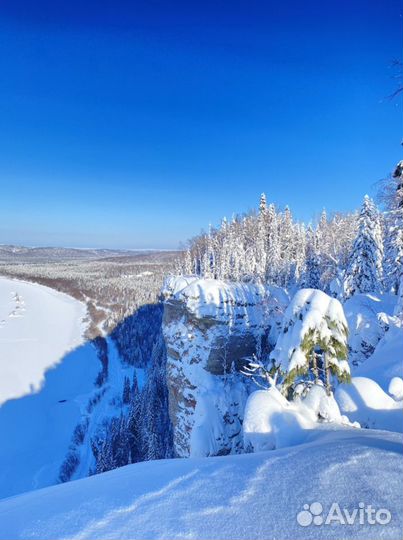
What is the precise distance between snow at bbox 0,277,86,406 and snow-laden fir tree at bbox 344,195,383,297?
48.6 m

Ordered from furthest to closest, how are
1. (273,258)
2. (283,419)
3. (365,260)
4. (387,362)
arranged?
(273,258) < (365,260) < (387,362) < (283,419)

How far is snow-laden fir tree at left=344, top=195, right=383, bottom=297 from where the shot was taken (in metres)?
24.7

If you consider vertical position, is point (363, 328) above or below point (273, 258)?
below

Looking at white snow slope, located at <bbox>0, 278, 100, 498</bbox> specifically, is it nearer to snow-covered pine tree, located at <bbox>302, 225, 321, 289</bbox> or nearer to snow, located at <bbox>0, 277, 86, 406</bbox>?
snow, located at <bbox>0, 277, 86, 406</bbox>

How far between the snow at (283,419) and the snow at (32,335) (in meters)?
50.7

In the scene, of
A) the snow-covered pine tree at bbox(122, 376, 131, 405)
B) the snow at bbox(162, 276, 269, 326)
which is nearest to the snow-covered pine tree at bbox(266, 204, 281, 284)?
the snow at bbox(162, 276, 269, 326)

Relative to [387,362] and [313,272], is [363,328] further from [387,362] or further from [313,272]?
[313,272]

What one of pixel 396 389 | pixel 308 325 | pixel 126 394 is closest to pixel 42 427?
pixel 126 394

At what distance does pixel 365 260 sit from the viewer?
81.8 ft

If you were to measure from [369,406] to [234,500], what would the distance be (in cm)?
553

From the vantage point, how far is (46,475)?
106ft

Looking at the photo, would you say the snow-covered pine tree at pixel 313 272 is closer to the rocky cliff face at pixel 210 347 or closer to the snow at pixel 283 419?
the rocky cliff face at pixel 210 347

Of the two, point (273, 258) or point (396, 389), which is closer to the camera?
point (396, 389)

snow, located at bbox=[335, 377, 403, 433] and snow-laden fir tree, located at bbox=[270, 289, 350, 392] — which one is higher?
snow-laden fir tree, located at bbox=[270, 289, 350, 392]
